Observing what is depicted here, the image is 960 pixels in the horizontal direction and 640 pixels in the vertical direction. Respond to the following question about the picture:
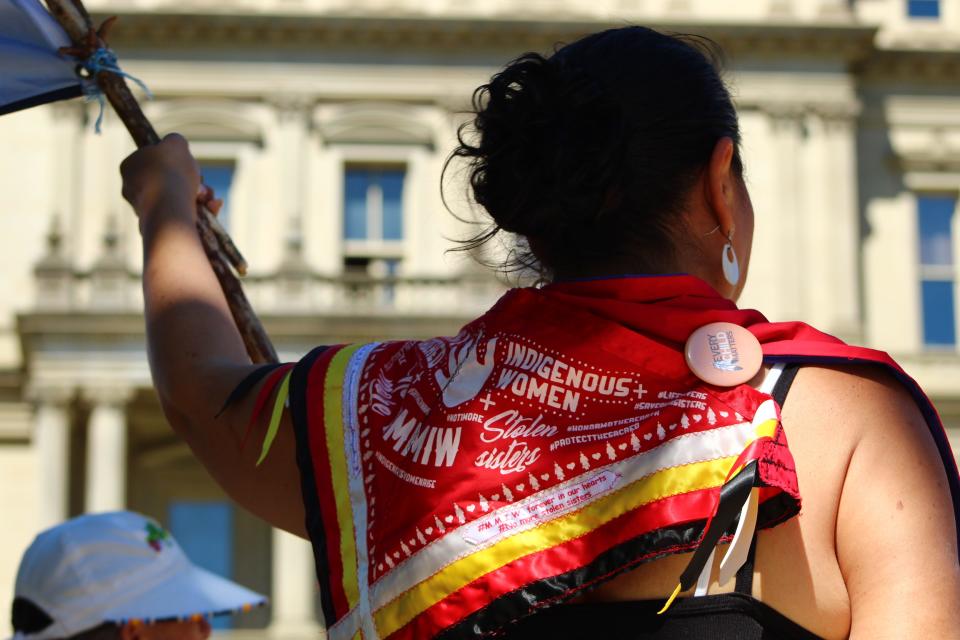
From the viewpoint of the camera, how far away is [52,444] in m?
20.0

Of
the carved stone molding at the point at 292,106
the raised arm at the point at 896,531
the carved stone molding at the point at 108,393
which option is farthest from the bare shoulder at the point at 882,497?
the carved stone molding at the point at 292,106

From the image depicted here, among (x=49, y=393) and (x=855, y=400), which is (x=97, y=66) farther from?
(x=49, y=393)

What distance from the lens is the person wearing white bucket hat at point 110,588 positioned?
290 centimetres

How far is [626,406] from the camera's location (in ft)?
4.13

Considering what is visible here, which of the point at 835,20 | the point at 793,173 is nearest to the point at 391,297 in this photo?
the point at 793,173

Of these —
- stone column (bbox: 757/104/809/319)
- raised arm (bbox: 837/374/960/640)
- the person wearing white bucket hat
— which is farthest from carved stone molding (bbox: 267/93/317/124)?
raised arm (bbox: 837/374/960/640)

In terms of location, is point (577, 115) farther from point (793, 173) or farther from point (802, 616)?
point (793, 173)

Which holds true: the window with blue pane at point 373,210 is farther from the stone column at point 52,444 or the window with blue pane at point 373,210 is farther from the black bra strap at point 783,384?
the black bra strap at point 783,384

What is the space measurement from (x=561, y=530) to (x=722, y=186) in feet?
1.08

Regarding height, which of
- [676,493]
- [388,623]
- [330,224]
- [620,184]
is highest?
[330,224]

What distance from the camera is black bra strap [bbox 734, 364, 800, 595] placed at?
1.20 metres

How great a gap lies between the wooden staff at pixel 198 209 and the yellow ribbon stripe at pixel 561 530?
1.62 feet

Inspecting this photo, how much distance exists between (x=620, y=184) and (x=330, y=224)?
20.2 m

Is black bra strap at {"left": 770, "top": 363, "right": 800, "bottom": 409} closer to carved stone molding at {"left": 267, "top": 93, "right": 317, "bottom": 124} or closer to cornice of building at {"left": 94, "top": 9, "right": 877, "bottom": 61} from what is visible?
cornice of building at {"left": 94, "top": 9, "right": 877, "bottom": 61}
